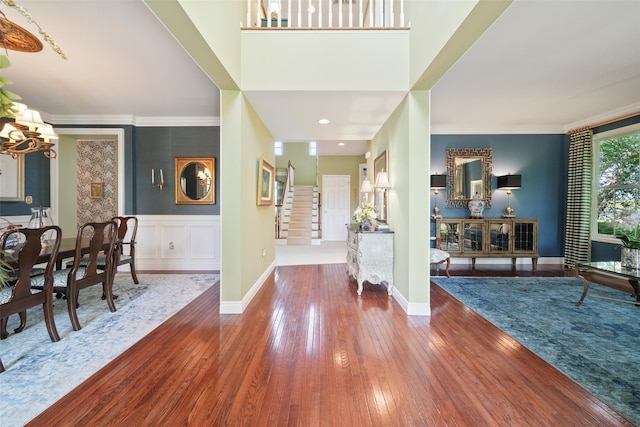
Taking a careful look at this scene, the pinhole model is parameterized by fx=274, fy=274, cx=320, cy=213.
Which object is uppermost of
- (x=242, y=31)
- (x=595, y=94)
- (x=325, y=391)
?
(x=242, y=31)

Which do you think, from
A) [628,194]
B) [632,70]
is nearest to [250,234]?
[632,70]

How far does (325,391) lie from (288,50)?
133 inches

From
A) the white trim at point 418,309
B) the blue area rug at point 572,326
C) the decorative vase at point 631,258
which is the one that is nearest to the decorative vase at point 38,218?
the white trim at point 418,309

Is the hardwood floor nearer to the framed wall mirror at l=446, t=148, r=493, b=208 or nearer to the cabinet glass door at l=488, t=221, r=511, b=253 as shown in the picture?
the cabinet glass door at l=488, t=221, r=511, b=253

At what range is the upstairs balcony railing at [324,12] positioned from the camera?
135 inches

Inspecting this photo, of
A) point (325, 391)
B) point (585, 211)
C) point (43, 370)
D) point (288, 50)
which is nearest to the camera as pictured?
point (325, 391)

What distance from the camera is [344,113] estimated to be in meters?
3.84

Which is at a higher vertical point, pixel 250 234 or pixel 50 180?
pixel 50 180

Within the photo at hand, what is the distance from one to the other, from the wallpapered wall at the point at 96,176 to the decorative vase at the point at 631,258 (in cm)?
876

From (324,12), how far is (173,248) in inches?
199

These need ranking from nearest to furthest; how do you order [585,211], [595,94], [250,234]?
1. [250,234]
2. [595,94]
3. [585,211]

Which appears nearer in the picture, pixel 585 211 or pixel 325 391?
pixel 325 391

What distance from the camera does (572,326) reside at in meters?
2.83

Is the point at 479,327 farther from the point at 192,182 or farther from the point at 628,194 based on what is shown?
the point at 192,182
